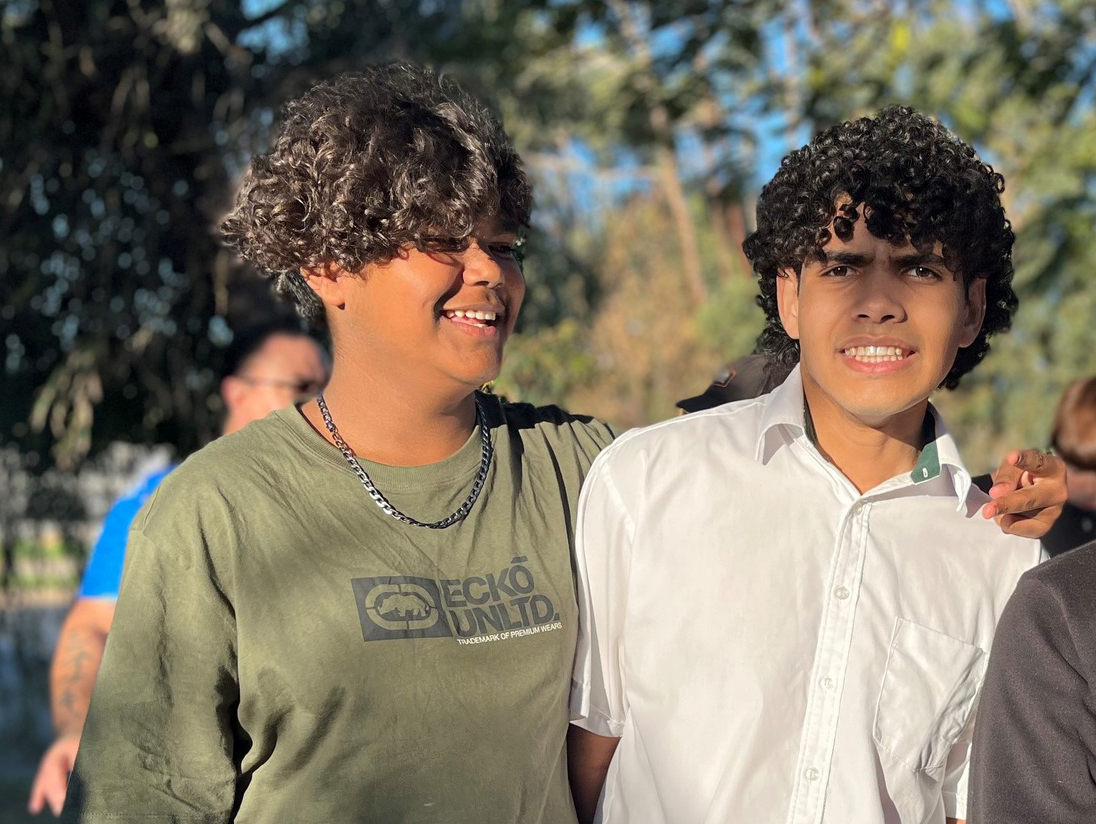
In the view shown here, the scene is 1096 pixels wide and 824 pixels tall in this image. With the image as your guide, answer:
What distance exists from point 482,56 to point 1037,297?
2983 mm

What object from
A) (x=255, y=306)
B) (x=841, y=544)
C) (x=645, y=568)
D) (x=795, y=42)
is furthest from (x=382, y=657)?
(x=795, y=42)

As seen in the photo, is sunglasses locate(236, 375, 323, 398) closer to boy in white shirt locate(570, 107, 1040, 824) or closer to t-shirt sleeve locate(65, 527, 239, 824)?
boy in white shirt locate(570, 107, 1040, 824)

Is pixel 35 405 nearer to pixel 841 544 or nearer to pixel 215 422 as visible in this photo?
pixel 215 422

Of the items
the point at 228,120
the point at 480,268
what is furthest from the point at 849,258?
the point at 228,120

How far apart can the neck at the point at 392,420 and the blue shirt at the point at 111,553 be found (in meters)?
1.43

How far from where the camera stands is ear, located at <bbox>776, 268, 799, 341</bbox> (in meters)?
2.28

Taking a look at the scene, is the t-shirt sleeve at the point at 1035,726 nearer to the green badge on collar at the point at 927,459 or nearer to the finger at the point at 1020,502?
the finger at the point at 1020,502

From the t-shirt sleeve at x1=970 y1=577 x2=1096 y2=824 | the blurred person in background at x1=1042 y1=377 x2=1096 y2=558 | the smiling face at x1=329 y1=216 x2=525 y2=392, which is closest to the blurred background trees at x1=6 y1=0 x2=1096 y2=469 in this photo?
the blurred person in background at x1=1042 y1=377 x2=1096 y2=558

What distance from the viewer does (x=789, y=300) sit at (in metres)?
2.32

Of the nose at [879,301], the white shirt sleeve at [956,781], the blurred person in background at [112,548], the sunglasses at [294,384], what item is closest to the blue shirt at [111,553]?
the blurred person in background at [112,548]

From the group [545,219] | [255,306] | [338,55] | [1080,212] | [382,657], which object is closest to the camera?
[382,657]

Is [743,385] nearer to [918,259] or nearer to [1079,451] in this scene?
[918,259]

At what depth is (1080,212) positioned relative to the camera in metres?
5.52

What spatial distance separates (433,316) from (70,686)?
185cm
